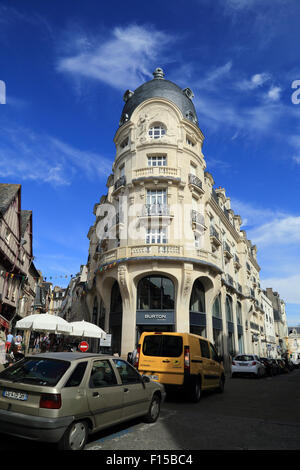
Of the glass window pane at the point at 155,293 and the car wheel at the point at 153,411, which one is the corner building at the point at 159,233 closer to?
the glass window pane at the point at 155,293

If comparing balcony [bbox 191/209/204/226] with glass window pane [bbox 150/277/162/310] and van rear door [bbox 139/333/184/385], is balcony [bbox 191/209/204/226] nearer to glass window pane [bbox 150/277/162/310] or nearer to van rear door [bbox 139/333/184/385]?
glass window pane [bbox 150/277/162/310]

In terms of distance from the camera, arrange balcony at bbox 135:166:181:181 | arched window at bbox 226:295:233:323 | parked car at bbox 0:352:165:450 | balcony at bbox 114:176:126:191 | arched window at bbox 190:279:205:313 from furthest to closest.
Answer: arched window at bbox 226:295:233:323 < balcony at bbox 114:176:126:191 < balcony at bbox 135:166:181:181 < arched window at bbox 190:279:205:313 < parked car at bbox 0:352:165:450

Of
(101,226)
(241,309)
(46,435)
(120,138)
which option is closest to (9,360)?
(46,435)

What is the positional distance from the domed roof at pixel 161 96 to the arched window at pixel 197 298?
14141 millimetres

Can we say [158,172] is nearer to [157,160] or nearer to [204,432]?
[157,160]

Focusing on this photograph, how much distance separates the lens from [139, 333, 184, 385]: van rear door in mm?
9367

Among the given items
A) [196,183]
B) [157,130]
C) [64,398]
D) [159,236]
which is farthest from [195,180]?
[64,398]

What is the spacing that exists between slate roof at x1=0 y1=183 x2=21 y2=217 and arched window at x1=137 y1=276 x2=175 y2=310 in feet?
35.4

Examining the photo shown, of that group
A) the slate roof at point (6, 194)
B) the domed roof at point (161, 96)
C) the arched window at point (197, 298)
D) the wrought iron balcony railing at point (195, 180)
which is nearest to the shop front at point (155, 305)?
the arched window at point (197, 298)

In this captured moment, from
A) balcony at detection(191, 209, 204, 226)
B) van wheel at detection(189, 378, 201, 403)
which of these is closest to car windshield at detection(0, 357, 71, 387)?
van wheel at detection(189, 378, 201, 403)

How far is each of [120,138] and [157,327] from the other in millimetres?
16124

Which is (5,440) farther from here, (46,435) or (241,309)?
(241,309)

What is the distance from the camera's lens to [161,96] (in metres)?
26.0

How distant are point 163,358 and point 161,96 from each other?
73.7 feet
